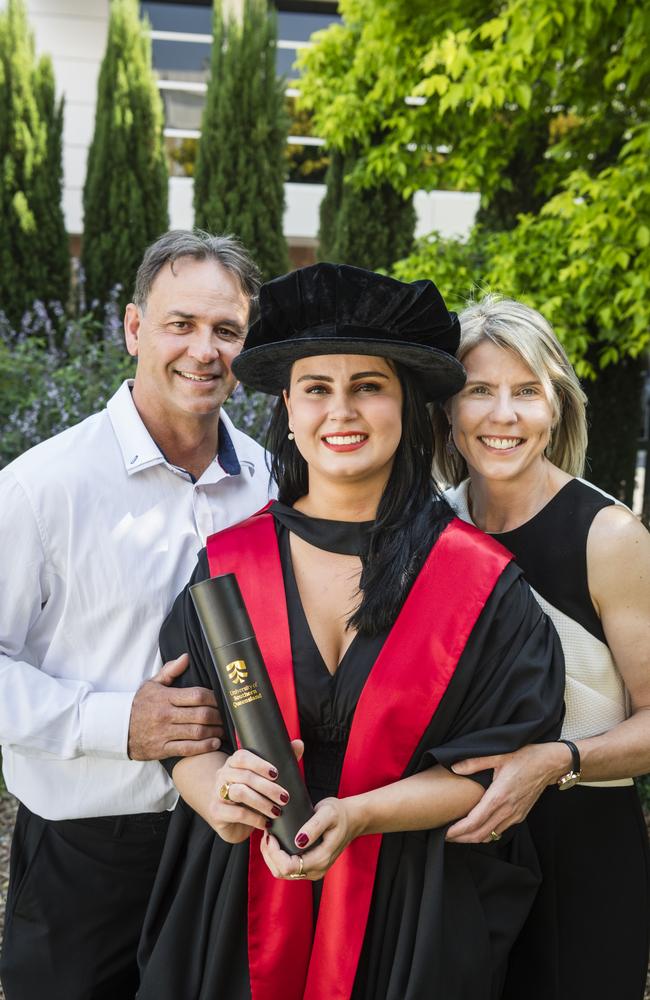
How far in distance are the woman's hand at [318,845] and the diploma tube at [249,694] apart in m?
0.01

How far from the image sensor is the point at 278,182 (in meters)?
11.3

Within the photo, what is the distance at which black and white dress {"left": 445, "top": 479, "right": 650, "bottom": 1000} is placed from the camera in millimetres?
2127

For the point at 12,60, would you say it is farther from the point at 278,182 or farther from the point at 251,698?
the point at 251,698

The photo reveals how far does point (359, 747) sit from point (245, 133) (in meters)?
10.6

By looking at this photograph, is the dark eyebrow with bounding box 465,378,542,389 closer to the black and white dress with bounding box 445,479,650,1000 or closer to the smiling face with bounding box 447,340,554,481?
the smiling face with bounding box 447,340,554,481

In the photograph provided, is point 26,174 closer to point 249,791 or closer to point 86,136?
point 86,136

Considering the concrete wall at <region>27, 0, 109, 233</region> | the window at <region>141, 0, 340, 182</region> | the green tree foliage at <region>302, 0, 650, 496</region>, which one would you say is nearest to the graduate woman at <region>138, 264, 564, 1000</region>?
the green tree foliage at <region>302, 0, 650, 496</region>

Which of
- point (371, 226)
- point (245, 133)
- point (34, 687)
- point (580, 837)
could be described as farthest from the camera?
point (245, 133)

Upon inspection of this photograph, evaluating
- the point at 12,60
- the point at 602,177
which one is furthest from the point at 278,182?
the point at 602,177

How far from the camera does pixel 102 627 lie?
2.17 metres

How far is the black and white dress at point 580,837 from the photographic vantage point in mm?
2127

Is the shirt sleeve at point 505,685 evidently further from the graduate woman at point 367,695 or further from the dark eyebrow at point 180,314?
the dark eyebrow at point 180,314

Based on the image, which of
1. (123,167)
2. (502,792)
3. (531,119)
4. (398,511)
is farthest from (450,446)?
(123,167)

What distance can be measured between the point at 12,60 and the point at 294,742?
1153 cm
